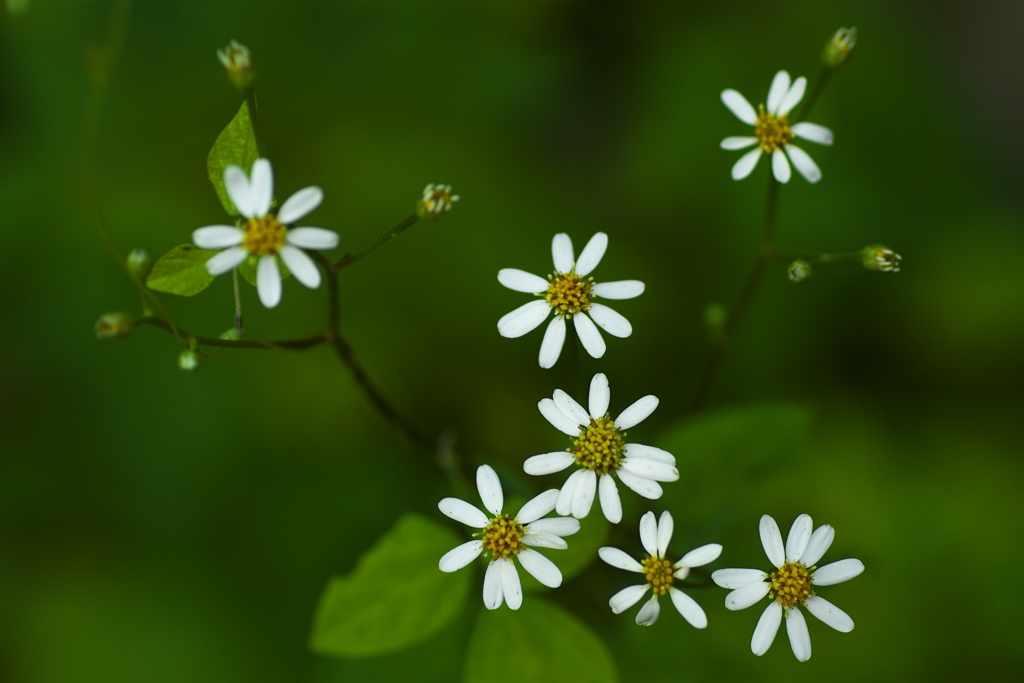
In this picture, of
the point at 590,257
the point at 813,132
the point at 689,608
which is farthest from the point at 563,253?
the point at 689,608

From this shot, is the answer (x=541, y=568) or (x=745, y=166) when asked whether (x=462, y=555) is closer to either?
(x=541, y=568)

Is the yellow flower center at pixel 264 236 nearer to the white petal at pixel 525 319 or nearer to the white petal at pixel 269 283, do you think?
the white petal at pixel 269 283

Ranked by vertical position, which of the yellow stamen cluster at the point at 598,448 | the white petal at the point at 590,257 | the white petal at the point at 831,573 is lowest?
the white petal at the point at 831,573

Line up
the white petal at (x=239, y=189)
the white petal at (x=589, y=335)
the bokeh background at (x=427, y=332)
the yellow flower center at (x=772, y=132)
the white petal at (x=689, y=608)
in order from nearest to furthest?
the white petal at (x=239, y=189) → the white petal at (x=689, y=608) → the white petal at (x=589, y=335) → the yellow flower center at (x=772, y=132) → the bokeh background at (x=427, y=332)

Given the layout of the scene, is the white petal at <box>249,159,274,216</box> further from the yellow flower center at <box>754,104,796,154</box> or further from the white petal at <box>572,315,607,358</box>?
the yellow flower center at <box>754,104,796,154</box>

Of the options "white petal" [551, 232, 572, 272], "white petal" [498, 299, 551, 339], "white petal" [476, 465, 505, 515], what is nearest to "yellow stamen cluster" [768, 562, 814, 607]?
"white petal" [476, 465, 505, 515]

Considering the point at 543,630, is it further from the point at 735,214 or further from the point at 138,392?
the point at 735,214

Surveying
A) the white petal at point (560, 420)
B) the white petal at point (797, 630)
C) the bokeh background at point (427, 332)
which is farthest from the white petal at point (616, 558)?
the bokeh background at point (427, 332)
